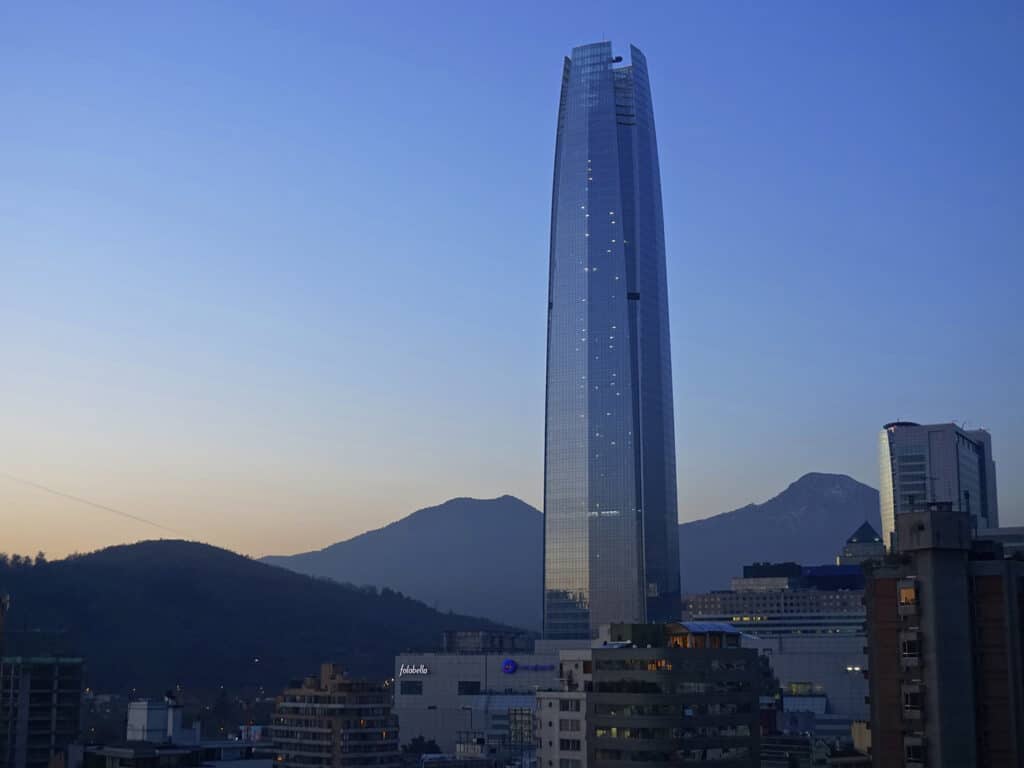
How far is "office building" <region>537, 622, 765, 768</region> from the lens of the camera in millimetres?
124894

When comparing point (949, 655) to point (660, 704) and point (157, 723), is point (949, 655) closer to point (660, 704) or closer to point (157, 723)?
point (660, 704)

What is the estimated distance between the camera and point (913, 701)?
83750mm

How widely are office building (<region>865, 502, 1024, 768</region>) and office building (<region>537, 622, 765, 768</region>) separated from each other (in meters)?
41.3

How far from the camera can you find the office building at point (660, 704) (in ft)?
410

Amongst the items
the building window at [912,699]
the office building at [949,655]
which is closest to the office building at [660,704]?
the office building at [949,655]

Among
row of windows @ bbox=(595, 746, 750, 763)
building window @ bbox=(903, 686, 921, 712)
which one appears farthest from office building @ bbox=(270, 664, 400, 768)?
building window @ bbox=(903, 686, 921, 712)

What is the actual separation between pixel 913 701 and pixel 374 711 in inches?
4450

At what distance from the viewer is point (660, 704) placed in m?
125

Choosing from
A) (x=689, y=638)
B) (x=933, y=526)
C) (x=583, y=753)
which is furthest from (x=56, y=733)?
(x=933, y=526)

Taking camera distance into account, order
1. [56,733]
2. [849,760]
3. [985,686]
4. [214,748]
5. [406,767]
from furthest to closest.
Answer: [406,767]
[56,733]
[214,748]
[849,760]
[985,686]

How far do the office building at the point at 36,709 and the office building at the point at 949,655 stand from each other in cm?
11460

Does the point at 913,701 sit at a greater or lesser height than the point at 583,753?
greater

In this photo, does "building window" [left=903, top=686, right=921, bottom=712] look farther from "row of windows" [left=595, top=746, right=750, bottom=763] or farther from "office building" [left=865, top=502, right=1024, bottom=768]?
"row of windows" [left=595, top=746, right=750, bottom=763]

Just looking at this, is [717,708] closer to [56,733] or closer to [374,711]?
[374,711]
